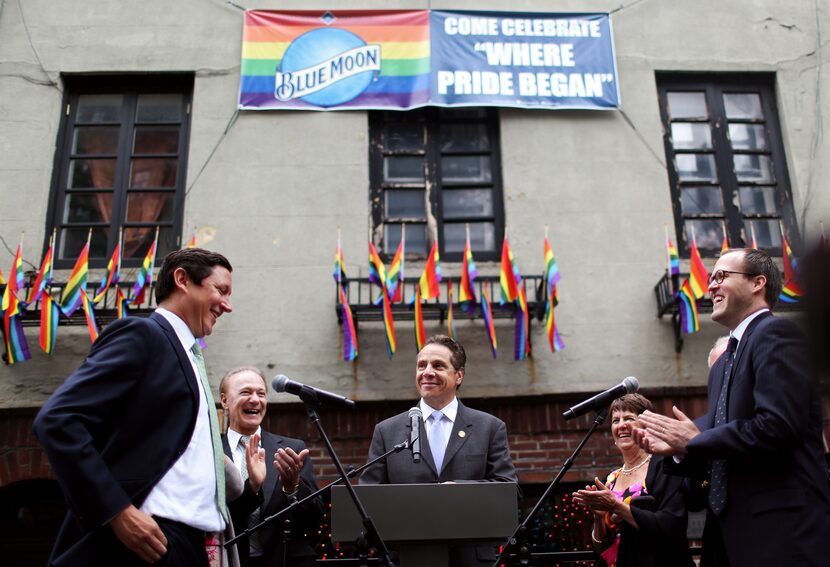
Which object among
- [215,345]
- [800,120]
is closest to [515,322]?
[215,345]

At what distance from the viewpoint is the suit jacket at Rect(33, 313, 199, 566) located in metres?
2.51

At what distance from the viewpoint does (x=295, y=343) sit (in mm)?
7031

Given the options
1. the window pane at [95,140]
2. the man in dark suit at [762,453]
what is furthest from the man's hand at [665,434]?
the window pane at [95,140]

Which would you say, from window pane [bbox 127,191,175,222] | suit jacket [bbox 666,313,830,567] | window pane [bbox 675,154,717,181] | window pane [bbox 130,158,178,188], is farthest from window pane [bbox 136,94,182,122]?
suit jacket [bbox 666,313,830,567]

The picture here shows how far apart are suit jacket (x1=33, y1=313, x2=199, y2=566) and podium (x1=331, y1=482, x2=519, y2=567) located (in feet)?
2.75

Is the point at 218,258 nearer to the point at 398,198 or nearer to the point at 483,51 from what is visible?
the point at 398,198

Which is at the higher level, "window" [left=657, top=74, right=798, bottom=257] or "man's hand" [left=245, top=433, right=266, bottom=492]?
"window" [left=657, top=74, right=798, bottom=257]

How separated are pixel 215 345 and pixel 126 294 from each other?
97 centimetres

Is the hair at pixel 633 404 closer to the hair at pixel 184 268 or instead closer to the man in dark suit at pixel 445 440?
the man in dark suit at pixel 445 440

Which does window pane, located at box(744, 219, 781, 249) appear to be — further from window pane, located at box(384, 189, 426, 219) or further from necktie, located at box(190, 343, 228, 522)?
necktie, located at box(190, 343, 228, 522)

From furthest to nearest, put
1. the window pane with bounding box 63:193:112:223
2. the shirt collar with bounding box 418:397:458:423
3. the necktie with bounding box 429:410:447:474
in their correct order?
the window pane with bounding box 63:193:112:223
the shirt collar with bounding box 418:397:458:423
the necktie with bounding box 429:410:447:474

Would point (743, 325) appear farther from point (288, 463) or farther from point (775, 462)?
point (288, 463)

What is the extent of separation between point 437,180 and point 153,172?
9.53 ft

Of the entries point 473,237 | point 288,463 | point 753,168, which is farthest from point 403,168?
point 288,463
